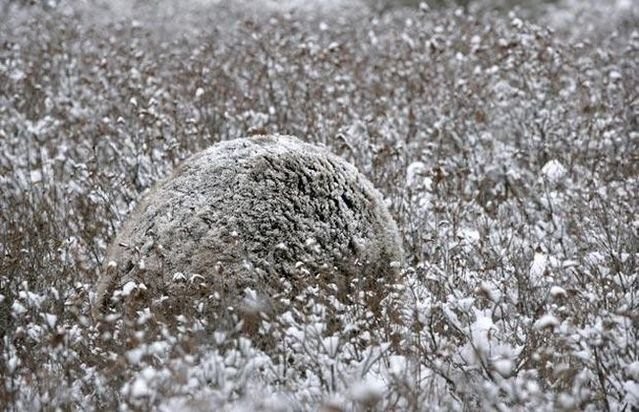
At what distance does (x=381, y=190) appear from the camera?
21.5ft

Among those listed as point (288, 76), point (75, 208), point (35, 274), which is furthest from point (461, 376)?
point (288, 76)

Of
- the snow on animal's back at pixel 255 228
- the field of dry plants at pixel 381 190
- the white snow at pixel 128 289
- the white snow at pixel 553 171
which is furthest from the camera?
the white snow at pixel 553 171

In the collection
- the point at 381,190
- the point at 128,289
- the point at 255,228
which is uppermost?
the point at 381,190

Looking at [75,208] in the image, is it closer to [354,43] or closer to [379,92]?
[379,92]

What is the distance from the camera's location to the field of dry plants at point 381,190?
3.49 meters

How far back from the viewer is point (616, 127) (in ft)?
A: 25.9

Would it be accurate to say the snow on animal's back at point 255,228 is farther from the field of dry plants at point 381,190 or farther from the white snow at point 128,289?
the white snow at point 128,289

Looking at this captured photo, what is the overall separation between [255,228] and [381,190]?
2.40m

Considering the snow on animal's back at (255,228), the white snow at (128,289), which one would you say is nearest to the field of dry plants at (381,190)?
the white snow at (128,289)

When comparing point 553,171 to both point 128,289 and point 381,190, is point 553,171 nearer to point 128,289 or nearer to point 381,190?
point 381,190

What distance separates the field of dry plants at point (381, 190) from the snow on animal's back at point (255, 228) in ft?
0.65

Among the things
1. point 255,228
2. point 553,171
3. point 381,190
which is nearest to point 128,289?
point 255,228

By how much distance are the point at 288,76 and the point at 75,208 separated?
3947 millimetres

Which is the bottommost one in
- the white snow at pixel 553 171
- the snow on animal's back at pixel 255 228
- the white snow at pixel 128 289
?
the white snow at pixel 128 289
